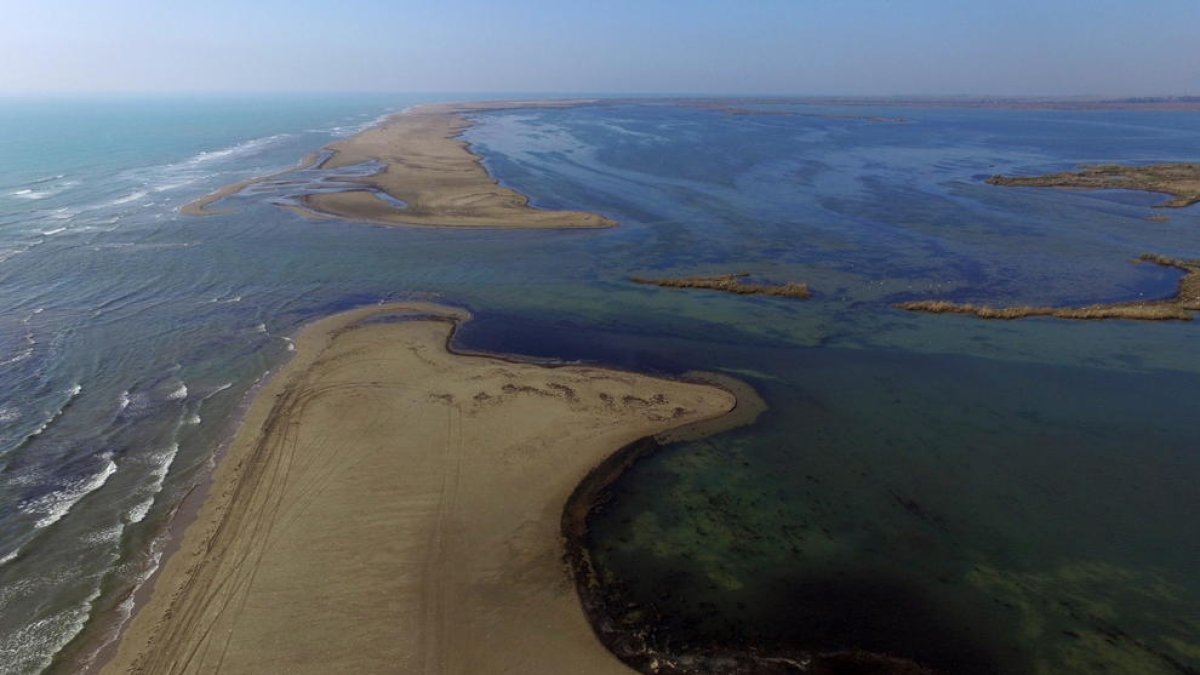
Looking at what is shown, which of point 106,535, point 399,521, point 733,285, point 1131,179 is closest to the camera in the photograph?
point 106,535

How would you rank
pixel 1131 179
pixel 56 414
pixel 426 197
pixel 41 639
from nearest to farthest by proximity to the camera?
pixel 41 639 < pixel 56 414 < pixel 426 197 < pixel 1131 179

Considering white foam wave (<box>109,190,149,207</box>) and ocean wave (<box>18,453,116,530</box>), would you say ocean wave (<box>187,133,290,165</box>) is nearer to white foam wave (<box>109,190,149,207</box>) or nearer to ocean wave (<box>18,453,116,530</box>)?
white foam wave (<box>109,190,149,207</box>)

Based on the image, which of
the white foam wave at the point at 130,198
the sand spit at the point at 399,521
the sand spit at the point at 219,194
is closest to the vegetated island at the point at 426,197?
the sand spit at the point at 219,194

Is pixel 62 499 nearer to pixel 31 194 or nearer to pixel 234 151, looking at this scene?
pixel 31 194

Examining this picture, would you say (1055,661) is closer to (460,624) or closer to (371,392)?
(460,624)

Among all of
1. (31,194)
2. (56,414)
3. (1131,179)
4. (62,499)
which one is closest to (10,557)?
(62,499)

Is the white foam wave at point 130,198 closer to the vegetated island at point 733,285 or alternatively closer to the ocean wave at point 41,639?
the vegetated island at point 733,285

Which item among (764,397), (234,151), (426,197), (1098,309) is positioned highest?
(234,151)
